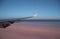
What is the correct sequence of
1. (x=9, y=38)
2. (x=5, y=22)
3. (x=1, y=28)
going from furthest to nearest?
(x=1, y=28) → (x=5, y=22) → (x=9, y=38)

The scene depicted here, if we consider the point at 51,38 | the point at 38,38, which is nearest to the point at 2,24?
the point at 38,38

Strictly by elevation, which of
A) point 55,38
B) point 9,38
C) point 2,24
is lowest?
point 55,38

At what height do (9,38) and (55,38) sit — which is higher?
(9,38)

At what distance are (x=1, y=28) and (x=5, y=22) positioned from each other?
0.23 metres

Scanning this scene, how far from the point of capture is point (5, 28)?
1.88 meters

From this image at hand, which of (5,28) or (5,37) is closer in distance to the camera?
(5,37)

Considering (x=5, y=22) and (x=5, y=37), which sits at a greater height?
(x=5, y=22)

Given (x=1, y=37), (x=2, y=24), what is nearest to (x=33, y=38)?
(x=1, y=37)

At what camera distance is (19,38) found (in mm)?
1433

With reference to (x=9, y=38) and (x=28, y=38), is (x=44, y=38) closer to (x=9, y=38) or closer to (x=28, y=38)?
(x=28, y=38)

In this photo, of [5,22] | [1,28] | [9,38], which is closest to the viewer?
[9,38]

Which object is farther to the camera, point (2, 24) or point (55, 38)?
point (2, 24)

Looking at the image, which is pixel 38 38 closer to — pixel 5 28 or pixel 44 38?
pixel 44 38

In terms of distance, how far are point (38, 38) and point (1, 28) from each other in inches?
29.0
